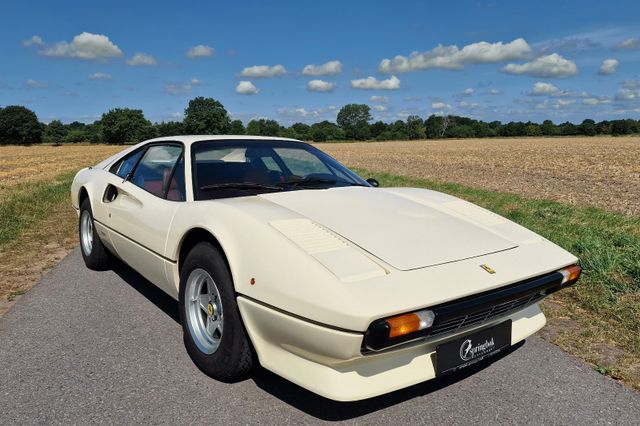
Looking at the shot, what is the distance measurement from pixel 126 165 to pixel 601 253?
176 inches

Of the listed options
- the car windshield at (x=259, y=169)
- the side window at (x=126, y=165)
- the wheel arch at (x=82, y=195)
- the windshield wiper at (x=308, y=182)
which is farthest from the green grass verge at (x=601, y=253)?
the wheel arch at (x=82, y=195)

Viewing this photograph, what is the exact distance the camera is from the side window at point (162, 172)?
294 cm

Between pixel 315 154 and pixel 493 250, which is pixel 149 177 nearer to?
pixel 315 154

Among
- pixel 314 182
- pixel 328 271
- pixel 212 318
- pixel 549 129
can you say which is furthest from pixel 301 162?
pixel 549 129

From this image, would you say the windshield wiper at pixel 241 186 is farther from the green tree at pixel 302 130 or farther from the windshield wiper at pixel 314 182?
the green tree at pixel 302 130

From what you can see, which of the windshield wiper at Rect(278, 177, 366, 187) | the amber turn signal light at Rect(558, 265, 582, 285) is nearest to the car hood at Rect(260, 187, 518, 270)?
the windshield wiper at Rect(278, 177, 366, 187)

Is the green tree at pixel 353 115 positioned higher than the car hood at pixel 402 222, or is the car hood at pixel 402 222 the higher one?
the green tree at pixel 353 115

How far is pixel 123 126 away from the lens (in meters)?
75.4

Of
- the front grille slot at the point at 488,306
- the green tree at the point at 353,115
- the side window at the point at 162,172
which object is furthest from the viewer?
the green tree at the point at 353,115

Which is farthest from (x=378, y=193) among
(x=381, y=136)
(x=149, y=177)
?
(x=381, y=136)

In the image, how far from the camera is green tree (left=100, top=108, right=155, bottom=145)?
75.4 m

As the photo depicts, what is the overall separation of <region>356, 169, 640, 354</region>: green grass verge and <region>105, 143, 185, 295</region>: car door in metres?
2.88

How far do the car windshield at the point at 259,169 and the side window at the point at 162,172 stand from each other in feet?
0.42

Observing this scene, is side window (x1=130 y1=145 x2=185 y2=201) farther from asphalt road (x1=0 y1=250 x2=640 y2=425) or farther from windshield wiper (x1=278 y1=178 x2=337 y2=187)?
asphalt road (x1=0 y1=250 x2=640 y2=425)
